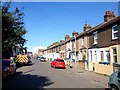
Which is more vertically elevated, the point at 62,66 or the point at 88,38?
the point at 88,38

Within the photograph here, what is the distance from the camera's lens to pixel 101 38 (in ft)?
104

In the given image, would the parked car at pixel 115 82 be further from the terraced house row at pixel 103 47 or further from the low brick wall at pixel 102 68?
the low brick wall at pixel 102 68

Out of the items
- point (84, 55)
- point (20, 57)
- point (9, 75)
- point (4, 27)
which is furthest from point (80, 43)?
point (4, 27)

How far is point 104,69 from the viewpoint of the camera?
28.5 m

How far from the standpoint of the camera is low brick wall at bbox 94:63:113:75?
26.9 meters

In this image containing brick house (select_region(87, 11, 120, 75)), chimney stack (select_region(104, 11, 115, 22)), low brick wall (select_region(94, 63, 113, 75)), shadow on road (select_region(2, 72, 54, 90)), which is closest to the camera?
shadow on road (select_region(2, 72, 54, 90))

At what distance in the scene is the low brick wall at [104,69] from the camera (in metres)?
26.9

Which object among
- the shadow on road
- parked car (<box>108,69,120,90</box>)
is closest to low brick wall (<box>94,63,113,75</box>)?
the shadow on road

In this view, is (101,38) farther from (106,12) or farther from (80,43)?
(80,43)

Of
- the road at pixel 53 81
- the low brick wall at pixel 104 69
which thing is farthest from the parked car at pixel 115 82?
the low brick wall at pixel 104 69

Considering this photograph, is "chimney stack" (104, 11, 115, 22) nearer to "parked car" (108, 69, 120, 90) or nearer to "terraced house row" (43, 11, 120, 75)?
"terraced house row" (43, 11, 120, 75)

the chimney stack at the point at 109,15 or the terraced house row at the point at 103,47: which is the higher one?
the chimney stack at the point at 109,15

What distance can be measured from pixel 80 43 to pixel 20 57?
998cm

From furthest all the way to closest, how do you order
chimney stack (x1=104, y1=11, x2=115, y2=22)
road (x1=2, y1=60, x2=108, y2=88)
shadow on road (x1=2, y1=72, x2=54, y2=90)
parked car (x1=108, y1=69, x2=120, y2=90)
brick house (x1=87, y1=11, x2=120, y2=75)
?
chimney stack (x1=104, y1=11, x2=115, y2=22), brick house (x1=87, y1=11, x2=120, y2=75), road (x1=2, y1=60, x2=108, y2=88), shadow on road (x1=2, y1=72, x2=54, y2=90), parked car (x1=108, y1=69, x2=120, y2=90)
